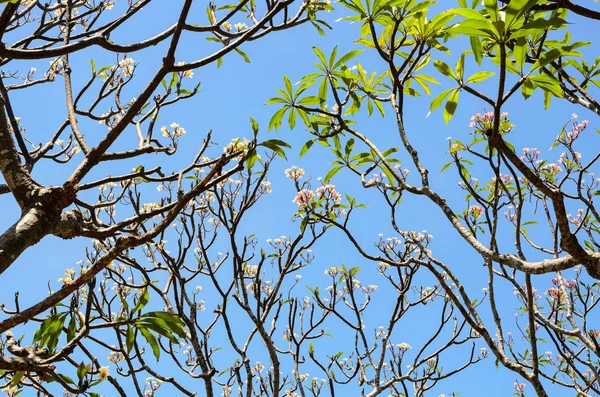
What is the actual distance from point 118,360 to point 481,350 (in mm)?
2909

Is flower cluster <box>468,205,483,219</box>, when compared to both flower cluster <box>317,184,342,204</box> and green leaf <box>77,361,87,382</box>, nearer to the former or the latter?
flower cluster <box>317,184,342,204</box>

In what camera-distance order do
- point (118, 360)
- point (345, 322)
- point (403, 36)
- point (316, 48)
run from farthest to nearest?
1. point (118, 360)
2. point (345, 322)
3. point (316, 48)
4. point (403, 36)

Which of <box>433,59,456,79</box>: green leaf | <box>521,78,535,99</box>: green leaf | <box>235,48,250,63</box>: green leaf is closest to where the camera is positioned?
<box>521,78,535,99</box>: green leaf

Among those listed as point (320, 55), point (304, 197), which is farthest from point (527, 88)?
point (304, 197)

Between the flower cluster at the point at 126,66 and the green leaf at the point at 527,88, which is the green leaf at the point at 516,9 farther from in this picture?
the flower cluster at the point at 126,66

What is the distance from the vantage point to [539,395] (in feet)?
5.14


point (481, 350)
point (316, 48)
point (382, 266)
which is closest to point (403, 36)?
point (316, 48)

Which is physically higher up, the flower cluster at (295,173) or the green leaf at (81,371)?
the flower cluster at (295,173)

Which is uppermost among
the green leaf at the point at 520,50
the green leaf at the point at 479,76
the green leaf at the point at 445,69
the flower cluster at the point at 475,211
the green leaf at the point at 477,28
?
the flower cluster at the point at 475,211

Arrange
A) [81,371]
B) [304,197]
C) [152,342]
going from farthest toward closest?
[304,197]
[152,342]
[81,371]

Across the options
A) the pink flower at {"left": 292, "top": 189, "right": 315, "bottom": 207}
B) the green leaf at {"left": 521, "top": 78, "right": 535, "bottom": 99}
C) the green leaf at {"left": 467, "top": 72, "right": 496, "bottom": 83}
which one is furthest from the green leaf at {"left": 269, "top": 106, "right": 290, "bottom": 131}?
the green leaf at {"left": 521, "top": 78, "right": 535, "bottom": 99}

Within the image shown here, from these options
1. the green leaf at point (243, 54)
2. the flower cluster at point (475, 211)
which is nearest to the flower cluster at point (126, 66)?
the green leaf at point (243, 54)

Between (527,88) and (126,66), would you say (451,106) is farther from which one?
(126,66)

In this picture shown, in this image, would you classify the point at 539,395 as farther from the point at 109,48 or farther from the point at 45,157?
the point at 45,157
